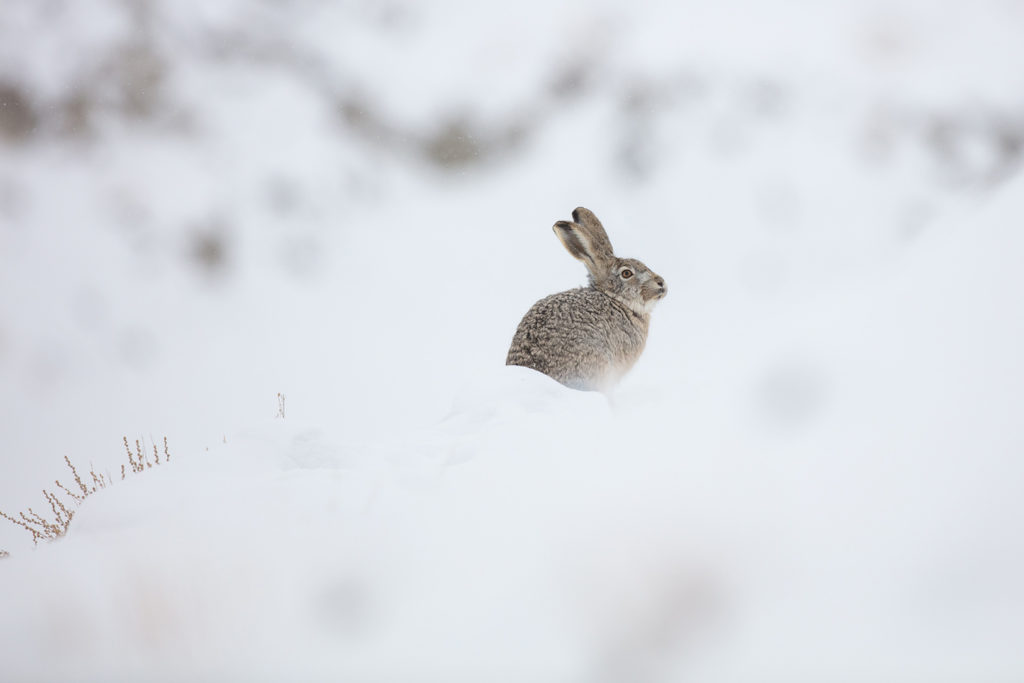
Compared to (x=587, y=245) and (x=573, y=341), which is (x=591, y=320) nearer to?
(x=573, y=341)

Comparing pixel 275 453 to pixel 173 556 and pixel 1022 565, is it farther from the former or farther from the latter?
pixel 1022 565

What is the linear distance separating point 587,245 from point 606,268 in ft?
0.76

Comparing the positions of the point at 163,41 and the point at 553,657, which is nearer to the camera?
the point at 553,657

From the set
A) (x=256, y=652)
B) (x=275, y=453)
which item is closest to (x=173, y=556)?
(x=256, y=652)

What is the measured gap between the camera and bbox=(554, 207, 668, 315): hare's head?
5264 millimetres

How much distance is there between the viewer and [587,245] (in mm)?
5270

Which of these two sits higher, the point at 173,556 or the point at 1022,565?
the point at 173,556

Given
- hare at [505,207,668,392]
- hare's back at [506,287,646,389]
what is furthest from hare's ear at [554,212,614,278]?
hare's back at [506,287,646,389]

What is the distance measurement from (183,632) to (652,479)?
5.11ft

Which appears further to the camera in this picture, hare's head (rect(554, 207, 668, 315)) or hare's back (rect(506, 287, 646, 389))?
hare's head (rect(554, 207, 668, 315))

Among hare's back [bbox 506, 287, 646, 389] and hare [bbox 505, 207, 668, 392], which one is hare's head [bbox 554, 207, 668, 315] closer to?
hare [bbox 505, 207, 668, 392]

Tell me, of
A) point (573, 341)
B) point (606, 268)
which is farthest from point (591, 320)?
point (606, 268)

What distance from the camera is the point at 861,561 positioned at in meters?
2.07

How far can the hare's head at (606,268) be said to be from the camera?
526 cm
